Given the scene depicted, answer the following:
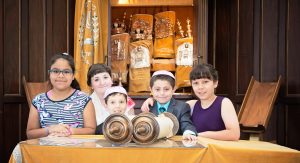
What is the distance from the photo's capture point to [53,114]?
2.47 metres

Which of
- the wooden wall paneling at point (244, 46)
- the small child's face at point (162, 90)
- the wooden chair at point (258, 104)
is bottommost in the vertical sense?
the wooden chair at point (258, 104)

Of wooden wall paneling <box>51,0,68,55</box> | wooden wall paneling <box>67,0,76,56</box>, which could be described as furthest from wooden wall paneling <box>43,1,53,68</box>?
wooden wall paneling <box>67,0,76,56</box>

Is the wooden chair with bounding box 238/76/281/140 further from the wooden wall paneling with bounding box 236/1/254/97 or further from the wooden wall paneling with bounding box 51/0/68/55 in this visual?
the wooden wall paneling with bounding box 51/0/68/55

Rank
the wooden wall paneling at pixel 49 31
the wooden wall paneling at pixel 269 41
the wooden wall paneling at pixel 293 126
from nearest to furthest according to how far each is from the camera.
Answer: the wooden wall paneling at pixel 293 126 → the wooden wall paneling at pixel 269 41 → the wooden wall paneling at pixel 49 31

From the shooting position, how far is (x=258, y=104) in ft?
14.5

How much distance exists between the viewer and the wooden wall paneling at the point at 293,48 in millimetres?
4418

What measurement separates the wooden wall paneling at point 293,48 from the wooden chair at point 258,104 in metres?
0.13

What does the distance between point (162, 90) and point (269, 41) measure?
263 centimetres

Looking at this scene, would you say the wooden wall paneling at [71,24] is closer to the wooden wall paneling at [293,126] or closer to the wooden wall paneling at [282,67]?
the wooden wall paneling at [282,67]

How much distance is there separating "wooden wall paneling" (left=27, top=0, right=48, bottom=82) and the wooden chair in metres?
2.19

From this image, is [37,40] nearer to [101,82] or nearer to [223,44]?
[223,44]

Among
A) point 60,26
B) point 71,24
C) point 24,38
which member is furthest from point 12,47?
point 71,24

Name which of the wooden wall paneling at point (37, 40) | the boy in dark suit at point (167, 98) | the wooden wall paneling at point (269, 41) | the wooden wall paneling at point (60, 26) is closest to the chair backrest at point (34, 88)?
the wooden wall paneling at point (37, 40)

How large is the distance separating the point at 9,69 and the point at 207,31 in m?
2.32
